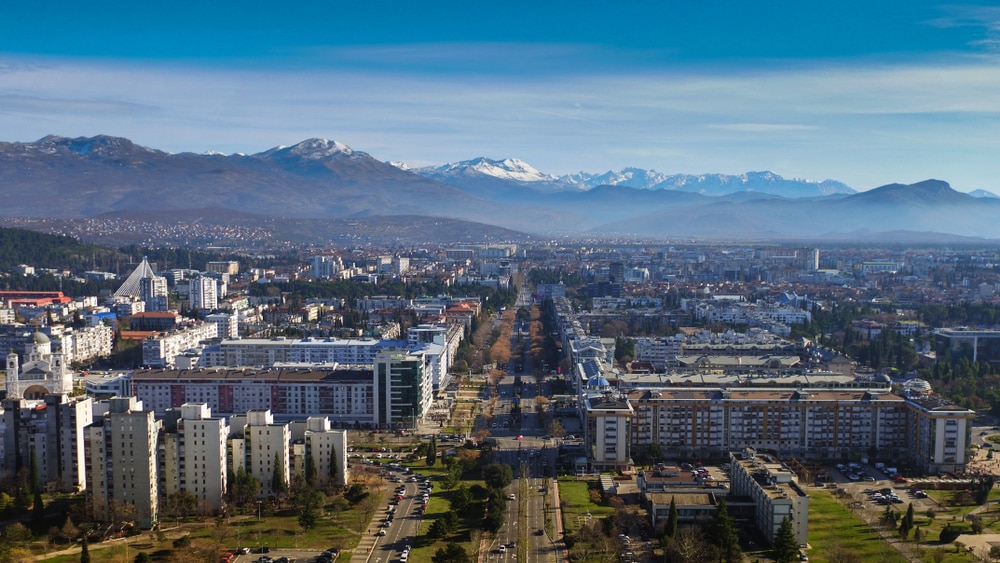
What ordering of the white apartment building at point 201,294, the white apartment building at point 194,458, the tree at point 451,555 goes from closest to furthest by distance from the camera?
the tree at point 451,555
the white apartment building at point 194,458
the white apartment building at point 201,294

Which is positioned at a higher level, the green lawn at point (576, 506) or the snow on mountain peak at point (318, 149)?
the snow on mountain peak at point (318, 149)

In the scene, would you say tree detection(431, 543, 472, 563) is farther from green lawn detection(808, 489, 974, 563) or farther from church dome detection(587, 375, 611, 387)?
church dome detection(587, 375, 611, 387)

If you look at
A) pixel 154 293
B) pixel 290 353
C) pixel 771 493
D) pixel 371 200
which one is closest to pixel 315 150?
pixel 371 200

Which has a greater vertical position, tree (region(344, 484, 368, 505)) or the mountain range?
the mountain range

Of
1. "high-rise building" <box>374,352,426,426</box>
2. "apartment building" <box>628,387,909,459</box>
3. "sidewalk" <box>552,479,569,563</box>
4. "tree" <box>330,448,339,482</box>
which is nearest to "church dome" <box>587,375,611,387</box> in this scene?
"apartment building" <box>628,387,909,459</box>

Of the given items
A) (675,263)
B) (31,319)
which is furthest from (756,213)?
(31,319)

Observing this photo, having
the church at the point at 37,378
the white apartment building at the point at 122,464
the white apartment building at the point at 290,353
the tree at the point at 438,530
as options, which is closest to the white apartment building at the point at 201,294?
the white apartment building at the point at 290,353

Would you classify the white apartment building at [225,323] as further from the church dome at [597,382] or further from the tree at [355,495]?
the tree at [355,495]
